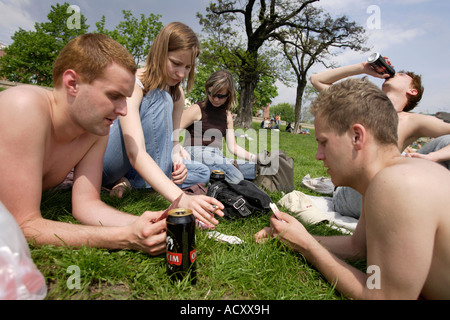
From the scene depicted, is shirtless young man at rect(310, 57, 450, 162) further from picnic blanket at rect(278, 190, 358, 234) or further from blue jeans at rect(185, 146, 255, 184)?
blue jeans at rect(185, 146, 255, 184)

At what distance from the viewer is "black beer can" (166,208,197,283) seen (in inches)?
61.7

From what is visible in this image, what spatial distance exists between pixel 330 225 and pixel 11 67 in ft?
133

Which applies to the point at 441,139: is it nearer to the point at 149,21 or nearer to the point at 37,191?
the point at 37,191

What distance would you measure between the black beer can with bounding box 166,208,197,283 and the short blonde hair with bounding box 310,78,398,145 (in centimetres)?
113

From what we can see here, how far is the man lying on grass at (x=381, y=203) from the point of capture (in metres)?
1.31

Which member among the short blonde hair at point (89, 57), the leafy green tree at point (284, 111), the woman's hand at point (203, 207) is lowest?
the woman's hand at point (203, 207)

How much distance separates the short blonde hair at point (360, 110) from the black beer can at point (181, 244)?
113 centimetres

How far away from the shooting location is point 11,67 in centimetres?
3150

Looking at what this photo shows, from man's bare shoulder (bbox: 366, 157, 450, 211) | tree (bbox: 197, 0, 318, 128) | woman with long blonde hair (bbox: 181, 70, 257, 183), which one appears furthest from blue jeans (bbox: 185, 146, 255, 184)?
tree (bbox: 197, 0, 318, 128)

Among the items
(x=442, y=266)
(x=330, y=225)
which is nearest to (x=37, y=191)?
(x=442, y=266)

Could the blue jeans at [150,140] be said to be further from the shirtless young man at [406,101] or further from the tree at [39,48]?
the tree at [39,48]

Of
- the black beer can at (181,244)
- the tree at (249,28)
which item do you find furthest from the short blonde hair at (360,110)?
the tree at (249,28)

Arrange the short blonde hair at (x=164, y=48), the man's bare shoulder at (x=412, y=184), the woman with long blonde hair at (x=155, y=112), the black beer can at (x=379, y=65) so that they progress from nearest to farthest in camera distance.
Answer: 1. the man's bare shoulder at (x=412, y=184)
2. the woman with long blonde hair at (x=155, y=112)
3. the short blonde hair at (x=164, y=48)
4. the black beer can at (x=379, y=65)

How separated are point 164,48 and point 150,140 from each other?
3.65 feet
